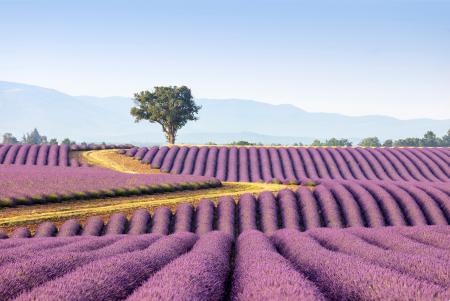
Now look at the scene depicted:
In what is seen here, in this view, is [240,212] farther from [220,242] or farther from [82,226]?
[220,242]

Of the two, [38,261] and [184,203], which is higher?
[38,261]

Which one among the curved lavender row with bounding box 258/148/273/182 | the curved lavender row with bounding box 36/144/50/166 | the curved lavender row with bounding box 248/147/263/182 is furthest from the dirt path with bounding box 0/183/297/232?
the curved lavender row with bounding box 36/144/50/166

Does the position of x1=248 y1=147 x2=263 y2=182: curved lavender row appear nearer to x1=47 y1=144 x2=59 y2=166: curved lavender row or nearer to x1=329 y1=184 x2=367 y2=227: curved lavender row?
x1=329 y1=184 x2=367 y2=227: curved lavender row

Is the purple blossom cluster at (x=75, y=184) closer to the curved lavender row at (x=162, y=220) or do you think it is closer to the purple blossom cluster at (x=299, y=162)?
the curved lavender row at (x=162, y=220)

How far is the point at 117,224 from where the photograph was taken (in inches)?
731

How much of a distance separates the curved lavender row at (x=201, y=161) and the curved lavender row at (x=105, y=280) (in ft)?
89.5

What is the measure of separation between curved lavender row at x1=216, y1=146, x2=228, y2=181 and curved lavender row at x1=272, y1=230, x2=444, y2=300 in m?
26.1

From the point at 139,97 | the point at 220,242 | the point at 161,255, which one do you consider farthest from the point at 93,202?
the point at 139,97

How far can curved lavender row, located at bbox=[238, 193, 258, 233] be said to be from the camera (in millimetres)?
18727

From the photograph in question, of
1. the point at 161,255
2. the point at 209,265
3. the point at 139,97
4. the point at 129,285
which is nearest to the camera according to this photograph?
the point at 129,285

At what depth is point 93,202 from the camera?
23.0 meters

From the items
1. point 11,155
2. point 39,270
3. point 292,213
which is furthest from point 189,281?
point 11,155

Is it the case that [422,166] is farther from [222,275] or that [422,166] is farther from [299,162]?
[222,275]

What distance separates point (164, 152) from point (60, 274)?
34.6 m
